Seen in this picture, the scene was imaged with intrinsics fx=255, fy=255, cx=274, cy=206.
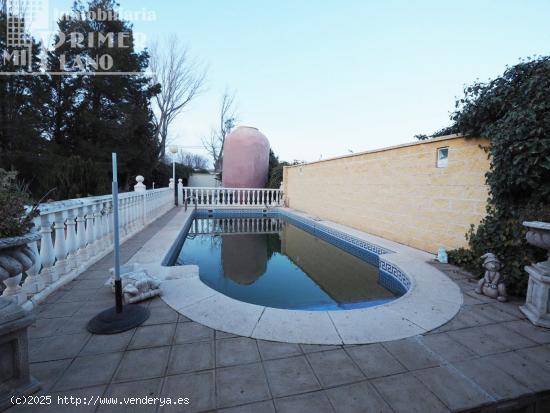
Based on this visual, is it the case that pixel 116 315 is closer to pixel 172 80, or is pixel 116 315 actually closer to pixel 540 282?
pixel 540 282

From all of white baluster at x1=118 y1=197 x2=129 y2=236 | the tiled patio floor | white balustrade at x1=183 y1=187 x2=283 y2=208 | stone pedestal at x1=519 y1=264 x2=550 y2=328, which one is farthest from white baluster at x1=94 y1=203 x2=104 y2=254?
white balustrade at x1=183 y1=187 x2=283 y2=208

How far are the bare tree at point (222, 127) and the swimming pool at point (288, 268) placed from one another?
14.4 m

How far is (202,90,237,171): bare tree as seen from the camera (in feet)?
64.6

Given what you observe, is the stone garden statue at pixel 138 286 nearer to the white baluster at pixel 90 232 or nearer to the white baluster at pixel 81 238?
the white baluster at pixel 81 238

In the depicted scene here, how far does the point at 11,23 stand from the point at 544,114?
16.6 metres

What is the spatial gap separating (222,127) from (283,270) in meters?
18.1

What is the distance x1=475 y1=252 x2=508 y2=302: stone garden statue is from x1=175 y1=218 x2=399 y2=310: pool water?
39.1 inches

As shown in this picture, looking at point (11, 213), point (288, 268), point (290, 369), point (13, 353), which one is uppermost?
point (11, 213)

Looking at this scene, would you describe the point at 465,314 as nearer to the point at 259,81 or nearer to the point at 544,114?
the point at 544,114

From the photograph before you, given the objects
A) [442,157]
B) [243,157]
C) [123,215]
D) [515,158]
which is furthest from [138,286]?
[243,157]

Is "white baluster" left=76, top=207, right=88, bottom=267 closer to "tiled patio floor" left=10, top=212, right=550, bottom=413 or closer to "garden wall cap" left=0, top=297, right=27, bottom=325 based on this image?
"tiled patio floor" left=10, top=212, right=550, bottom=413

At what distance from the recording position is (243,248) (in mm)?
5820

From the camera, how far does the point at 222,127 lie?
A: 66.6ft

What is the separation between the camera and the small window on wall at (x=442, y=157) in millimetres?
3979
